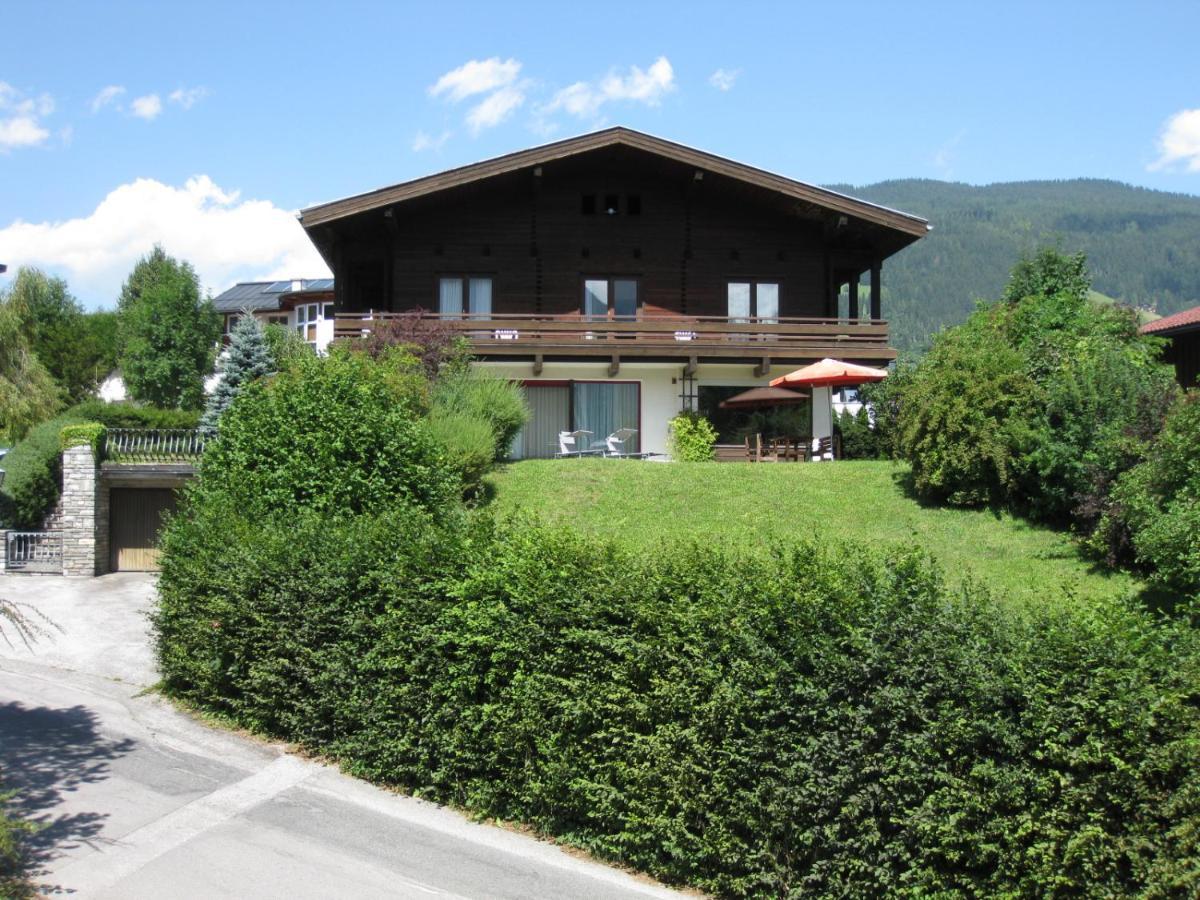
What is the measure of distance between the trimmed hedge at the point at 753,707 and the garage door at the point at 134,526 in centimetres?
1628

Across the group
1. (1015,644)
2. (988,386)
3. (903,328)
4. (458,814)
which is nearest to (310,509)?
(458,814)

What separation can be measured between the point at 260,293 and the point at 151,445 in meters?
42.9

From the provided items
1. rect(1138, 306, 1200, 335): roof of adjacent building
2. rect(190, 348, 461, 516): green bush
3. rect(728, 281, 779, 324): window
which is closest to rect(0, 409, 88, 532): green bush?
rect(190, 348, 461, 516): green bush

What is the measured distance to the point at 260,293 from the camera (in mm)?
65688

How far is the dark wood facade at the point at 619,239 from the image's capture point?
90.7 ft

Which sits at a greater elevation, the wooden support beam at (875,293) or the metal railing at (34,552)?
the wooden support beam at (875,293)

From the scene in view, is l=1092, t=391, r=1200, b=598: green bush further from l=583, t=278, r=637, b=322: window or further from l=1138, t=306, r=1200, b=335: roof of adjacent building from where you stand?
l=583, t=278, r=637, b=322: window

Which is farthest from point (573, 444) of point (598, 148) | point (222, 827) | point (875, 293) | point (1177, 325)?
point (222, 827)

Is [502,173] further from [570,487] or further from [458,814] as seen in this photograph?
[458,814]

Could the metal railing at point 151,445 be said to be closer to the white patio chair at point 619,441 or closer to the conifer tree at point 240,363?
the conifer tree at point 240,363

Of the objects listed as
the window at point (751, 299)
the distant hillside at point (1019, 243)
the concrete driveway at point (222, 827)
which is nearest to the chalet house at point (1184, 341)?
the window at point (751, 299)

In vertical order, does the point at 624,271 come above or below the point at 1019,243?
below

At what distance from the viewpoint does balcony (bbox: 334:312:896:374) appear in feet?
86.4

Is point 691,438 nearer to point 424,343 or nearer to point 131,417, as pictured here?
point 424,343
